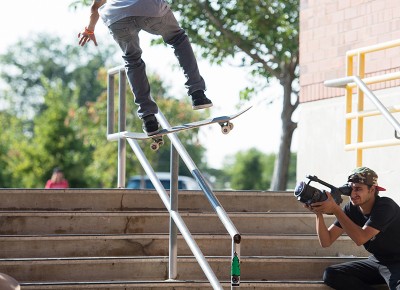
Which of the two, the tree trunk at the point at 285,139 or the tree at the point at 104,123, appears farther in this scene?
the tree at the point at 104,123

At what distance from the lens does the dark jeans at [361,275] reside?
7793mm

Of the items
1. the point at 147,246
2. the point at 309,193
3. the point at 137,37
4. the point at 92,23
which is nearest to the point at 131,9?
the point at 137,37

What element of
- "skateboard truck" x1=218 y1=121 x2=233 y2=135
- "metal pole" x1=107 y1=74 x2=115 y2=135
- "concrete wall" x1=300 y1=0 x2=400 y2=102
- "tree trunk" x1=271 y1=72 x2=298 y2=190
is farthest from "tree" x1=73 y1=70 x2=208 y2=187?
"skateboard truck" x1=218 y1=121 x2=233 y2=135

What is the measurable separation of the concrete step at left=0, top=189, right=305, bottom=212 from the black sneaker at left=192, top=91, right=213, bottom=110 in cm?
144

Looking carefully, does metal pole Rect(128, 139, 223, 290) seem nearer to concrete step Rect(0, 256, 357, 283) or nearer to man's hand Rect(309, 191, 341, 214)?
concrete step Rect(0, 256, 357, 283)

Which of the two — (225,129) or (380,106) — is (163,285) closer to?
(225,129)

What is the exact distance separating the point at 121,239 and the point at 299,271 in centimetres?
147

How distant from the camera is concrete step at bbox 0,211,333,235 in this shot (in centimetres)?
860

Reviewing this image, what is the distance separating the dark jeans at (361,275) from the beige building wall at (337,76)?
268 cm

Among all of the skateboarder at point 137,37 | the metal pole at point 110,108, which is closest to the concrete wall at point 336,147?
the metal pole at point 110,108

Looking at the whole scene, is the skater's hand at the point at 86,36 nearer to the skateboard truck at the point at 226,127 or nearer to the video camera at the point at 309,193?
the skateboard truck at the point at 226,127

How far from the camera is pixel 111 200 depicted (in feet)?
29.8

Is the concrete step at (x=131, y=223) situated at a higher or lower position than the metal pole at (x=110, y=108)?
lower

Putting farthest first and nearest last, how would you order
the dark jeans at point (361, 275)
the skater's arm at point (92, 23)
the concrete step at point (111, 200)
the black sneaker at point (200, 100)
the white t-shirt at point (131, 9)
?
the concrete step at point (111, 200) → the skater's arm at point (92, 23) → the black sneaker at point (200, 100) → the dark jeans at point (361, 275) → the white t-shirt at point (131, 9)
